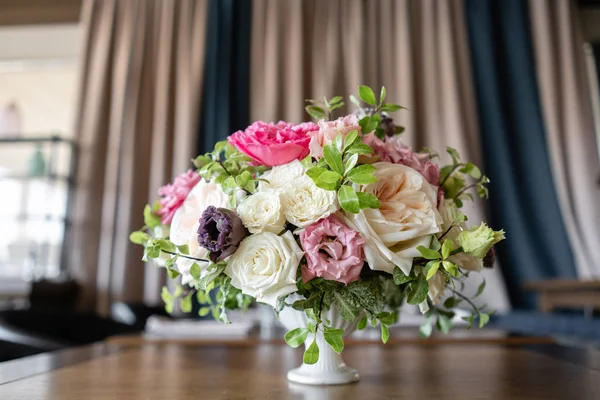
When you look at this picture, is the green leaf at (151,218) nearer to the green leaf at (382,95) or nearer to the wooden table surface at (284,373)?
the wooden table surface at (284,373)

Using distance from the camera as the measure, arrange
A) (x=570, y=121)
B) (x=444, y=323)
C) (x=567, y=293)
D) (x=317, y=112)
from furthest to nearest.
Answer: (x=570, y=121), (x=567, y=293), (x=444, y=323), (x=317, y=112)

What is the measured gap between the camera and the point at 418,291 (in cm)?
78

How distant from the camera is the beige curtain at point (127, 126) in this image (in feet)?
12.6

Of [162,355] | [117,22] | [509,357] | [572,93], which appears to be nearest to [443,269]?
[509,357]

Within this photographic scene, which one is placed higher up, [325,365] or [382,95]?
[382,95]

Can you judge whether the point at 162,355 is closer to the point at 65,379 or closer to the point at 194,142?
the point at 65,379

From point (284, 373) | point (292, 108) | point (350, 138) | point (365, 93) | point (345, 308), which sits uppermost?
point (292, 108)

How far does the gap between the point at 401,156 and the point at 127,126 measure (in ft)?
11.4

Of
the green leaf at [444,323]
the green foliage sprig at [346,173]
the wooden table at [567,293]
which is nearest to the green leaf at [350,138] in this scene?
the green foliage sprig at [346,173]

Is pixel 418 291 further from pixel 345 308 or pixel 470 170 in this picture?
pixel 470 170

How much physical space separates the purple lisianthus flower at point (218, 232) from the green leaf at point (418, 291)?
241 mm

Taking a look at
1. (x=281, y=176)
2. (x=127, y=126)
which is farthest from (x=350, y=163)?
(x=127, y=126)

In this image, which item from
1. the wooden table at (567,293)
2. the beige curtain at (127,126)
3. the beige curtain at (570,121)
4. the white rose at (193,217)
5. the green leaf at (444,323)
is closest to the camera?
the white rose at (193,217)

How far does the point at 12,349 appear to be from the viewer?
57.9 inches
